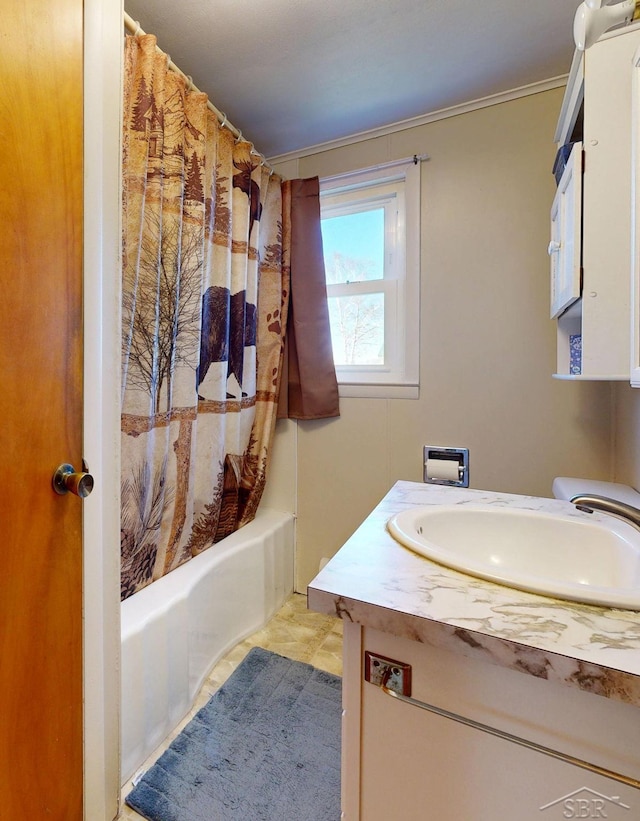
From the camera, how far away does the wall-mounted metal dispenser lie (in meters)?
1.71

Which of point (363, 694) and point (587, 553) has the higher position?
point (587, 553)

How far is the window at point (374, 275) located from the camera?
5.91 feet

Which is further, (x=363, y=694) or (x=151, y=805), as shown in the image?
(x=151, y=805)

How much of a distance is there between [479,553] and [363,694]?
0.45 m

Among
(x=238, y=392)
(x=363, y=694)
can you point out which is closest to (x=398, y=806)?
(x=363, y=694)

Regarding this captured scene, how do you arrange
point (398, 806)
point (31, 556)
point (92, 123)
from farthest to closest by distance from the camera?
point (92, 123) < point (31, 556) < point (398, 806)

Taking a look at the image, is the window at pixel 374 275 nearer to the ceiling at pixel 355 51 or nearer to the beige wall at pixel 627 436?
the ceiling at pixel 355 51

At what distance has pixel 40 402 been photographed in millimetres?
803

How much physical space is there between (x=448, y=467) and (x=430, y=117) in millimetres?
1537

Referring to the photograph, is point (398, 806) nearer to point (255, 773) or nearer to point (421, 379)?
point (255, 773)

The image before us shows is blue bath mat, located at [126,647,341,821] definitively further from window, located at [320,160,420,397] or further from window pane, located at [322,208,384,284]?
window pane, located at [322,208,384,284]

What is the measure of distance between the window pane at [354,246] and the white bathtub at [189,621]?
4.32 feet

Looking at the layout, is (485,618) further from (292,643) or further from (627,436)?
(292,643)

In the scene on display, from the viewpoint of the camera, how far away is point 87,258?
91cm
